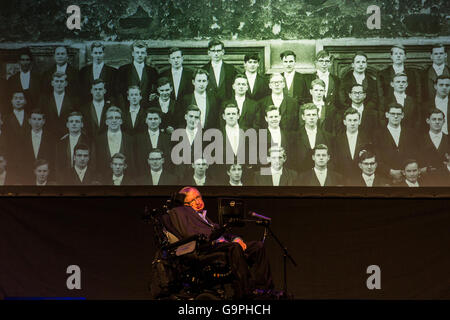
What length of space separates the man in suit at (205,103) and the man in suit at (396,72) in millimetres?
1561

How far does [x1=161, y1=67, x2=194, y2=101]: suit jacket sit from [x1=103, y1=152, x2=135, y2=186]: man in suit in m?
0.77

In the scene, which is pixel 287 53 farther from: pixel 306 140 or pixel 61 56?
pixel 61 56

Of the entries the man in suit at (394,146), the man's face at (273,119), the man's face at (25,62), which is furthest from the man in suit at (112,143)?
the man in suit at (394,146)

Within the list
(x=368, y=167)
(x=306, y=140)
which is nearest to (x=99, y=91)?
(x=306, y=140)

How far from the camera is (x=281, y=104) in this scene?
6266mm

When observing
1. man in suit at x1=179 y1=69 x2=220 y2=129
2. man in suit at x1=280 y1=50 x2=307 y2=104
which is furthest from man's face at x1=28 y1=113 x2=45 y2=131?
man in suit at x1=280 y1=50 x2=307 y2=104

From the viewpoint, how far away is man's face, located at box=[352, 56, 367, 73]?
6.23m

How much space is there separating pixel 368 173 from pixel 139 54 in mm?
2435

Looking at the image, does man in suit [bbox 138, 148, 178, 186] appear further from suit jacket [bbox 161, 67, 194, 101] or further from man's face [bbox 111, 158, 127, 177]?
suit jacket [bbox 161, 67, 194, 101]

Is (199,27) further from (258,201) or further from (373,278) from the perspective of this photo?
(373,278)

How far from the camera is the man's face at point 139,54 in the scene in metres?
6.28

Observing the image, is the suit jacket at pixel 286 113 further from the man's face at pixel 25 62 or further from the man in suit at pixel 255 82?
the man's face at pixel 25 62

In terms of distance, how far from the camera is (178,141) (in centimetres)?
623

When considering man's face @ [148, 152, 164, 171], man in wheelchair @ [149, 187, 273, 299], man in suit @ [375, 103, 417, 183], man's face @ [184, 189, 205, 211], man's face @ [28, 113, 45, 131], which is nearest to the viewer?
man in wheelchair @ [149, 187, 273, 299]
